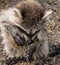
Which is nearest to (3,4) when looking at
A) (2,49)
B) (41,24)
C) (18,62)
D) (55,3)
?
(55,3)

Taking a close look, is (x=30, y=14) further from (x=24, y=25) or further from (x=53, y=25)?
(x=53, y=25)

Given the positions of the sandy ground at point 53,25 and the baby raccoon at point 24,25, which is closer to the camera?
the baby raccoon at point 24,25

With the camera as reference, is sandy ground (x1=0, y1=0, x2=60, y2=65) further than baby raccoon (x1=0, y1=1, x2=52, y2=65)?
Yes

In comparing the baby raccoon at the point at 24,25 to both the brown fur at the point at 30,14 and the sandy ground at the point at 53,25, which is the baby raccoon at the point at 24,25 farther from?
the sandy ground at the point at 53,25

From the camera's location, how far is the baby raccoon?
3.52 meters

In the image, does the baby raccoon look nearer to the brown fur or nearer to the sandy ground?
the brown fur

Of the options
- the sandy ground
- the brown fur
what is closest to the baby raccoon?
the brown fur

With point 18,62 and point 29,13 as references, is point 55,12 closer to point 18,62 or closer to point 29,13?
point 18,62

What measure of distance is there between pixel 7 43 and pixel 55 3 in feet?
7.02

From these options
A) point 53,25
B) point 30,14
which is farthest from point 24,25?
point 53,25

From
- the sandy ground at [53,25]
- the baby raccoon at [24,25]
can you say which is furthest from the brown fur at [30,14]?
the sandy ground at [53,25]

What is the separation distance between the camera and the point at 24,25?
11.6ft

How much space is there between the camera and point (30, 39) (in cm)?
360

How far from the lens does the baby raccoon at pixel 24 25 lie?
3521mm
